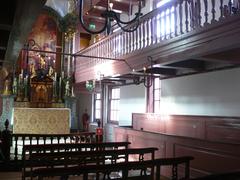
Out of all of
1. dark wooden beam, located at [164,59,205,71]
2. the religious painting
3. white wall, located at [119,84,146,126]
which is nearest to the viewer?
dark wooden beam, located at [164,59,205,71]

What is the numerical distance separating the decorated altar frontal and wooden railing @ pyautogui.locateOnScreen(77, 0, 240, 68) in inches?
141

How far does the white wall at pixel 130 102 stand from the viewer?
9.73 metres

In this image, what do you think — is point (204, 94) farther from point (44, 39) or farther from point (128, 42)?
point (44, 39)

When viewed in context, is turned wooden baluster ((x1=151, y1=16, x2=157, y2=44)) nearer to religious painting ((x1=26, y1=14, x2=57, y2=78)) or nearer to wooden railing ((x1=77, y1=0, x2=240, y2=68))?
wooden railing ((x1=77, y1=0, x2=240, y2=68))

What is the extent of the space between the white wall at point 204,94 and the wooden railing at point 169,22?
1.33 metres

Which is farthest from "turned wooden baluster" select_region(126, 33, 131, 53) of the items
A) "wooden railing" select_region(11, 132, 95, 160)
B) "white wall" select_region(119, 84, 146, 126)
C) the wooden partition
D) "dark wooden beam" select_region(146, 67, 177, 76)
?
"wooden railing" select_region(11, 132, 95, 160)

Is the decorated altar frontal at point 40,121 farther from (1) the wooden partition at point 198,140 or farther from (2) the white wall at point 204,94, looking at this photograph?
(2) the white wall at point 204,94

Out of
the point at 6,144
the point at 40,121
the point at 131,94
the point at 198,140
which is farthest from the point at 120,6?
the point at 198,140

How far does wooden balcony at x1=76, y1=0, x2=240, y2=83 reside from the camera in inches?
186

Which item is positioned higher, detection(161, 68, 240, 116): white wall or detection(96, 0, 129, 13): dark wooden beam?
detection(96, 0, 129, 13): dark wooden beam

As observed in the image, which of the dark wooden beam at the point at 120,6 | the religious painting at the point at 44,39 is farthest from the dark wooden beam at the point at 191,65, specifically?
the religious painting at the point at 44,39

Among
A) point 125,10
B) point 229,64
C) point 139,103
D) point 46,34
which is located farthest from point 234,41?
point 46,34

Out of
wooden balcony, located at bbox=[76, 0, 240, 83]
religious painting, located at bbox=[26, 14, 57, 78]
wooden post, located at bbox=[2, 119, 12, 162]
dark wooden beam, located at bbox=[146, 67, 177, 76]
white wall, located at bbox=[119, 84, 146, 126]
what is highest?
religious painting, located at bbox=[26, 14, 57, 78]

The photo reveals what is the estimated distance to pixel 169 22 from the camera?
6.12 m
